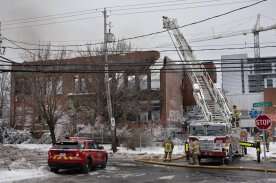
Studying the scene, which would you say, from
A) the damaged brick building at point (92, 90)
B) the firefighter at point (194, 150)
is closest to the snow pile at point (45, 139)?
the damaged brick building at point (92, 90)

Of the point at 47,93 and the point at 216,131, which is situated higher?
the point at 47,93

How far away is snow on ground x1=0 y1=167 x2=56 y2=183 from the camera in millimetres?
18828

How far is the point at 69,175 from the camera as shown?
20.5 metres

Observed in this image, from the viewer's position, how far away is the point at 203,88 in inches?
1711

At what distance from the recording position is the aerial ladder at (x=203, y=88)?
37906mm

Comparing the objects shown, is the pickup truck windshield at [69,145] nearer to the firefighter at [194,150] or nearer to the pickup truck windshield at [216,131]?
the firefighter at [194,150]

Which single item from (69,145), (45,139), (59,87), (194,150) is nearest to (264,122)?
(194,150)

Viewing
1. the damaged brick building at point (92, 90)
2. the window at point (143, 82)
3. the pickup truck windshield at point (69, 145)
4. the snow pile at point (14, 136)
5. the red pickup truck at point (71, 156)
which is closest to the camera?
the red pickup truck at point (71, 156)

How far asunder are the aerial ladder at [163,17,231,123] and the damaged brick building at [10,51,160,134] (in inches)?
155

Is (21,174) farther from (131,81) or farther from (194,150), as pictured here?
(131,81)

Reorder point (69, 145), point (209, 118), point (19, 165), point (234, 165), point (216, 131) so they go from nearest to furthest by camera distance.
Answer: point (69, 145)
point (19, 165)
point (234, 165)
point (216, 131)
point (209, 118)

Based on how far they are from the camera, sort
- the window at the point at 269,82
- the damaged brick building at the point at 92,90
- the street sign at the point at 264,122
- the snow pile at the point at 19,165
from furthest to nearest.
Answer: the window at the point at 269,82
the damaged brick building at the point at 92,90
the snow pile at the point at 19,165
the street sign at the point at 264,122

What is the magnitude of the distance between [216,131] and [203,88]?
1728cm

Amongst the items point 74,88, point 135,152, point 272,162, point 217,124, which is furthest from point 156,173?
point 74,88
